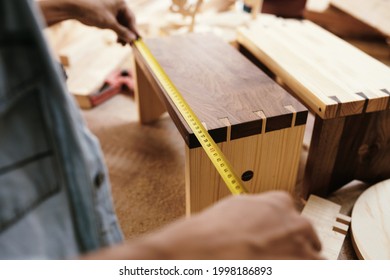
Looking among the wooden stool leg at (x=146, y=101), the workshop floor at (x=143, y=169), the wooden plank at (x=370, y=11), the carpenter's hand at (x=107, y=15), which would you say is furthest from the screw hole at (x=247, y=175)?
the wooden plank at (x=370, y=11)

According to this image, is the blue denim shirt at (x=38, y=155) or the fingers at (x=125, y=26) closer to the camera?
the blue denim shirt at (x=38, y=155)

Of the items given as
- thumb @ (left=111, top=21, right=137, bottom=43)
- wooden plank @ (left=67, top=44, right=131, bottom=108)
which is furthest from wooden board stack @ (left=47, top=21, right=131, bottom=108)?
thumb @ (left=111, top=21, right=137, bottom=43)

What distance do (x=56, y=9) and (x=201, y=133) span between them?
2.46ft

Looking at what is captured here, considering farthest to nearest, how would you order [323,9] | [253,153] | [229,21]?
[323,9] < [229,21] < [253,153]

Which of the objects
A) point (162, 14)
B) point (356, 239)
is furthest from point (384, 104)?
point (162, 14)

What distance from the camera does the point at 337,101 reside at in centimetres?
119

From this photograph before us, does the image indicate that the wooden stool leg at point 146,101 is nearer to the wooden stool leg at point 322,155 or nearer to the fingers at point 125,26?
the fingers at point 125,26

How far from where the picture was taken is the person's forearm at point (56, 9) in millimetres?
1271

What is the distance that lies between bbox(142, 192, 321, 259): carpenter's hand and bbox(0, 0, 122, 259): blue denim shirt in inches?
8.1

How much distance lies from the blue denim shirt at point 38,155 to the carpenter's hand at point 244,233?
0.20 meters

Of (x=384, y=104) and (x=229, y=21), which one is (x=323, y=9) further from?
(x=384, y=104)

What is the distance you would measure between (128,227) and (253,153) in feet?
2.06

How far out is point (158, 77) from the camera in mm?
1367

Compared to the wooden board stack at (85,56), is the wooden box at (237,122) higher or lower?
higher
